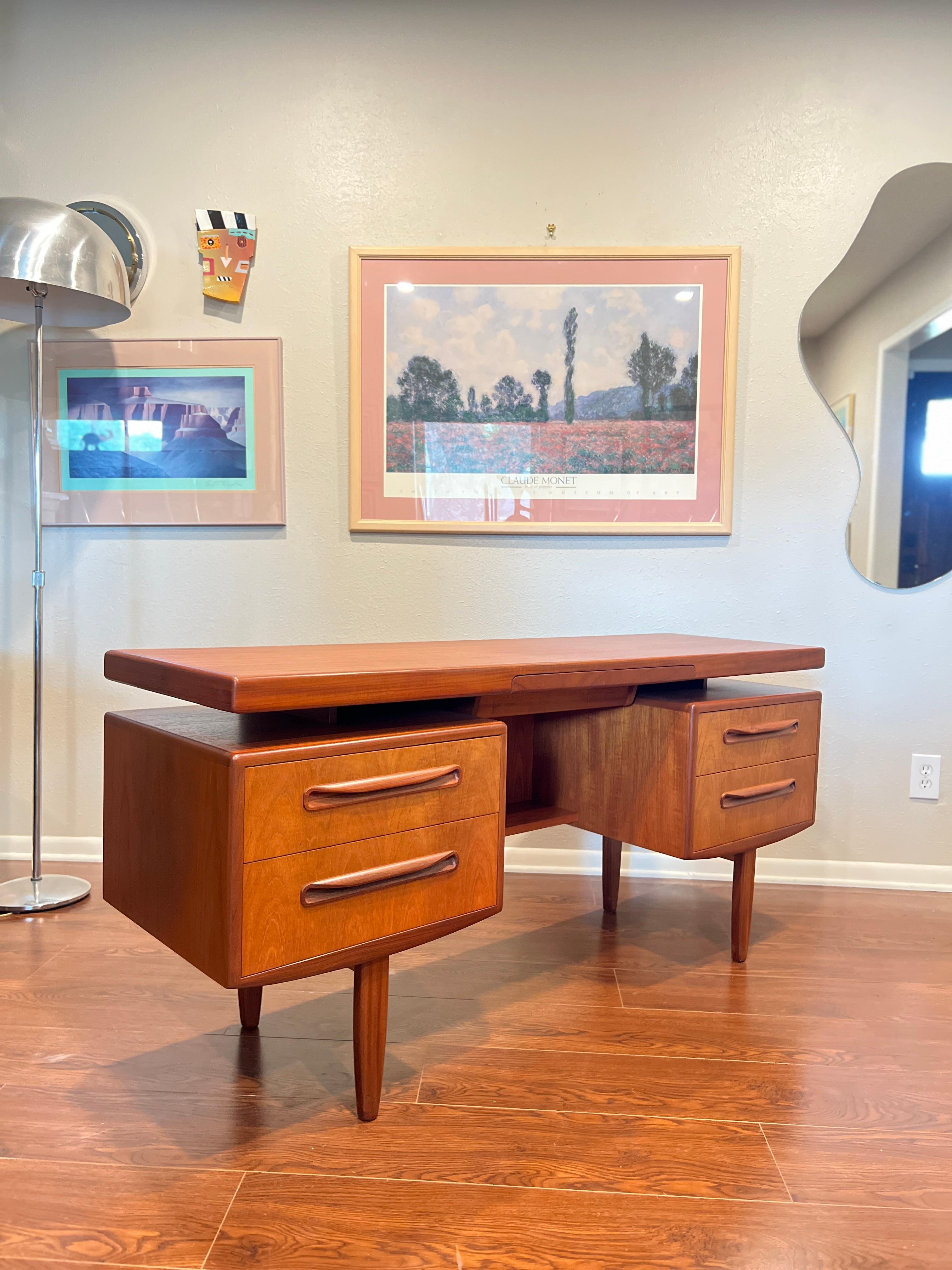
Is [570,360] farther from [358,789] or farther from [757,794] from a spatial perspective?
[358,789]

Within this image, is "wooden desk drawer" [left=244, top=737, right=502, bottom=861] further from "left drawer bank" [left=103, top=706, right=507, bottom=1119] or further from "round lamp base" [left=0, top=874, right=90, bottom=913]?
"round lamp base" [left=0, top=874, right=90, bottom=913]

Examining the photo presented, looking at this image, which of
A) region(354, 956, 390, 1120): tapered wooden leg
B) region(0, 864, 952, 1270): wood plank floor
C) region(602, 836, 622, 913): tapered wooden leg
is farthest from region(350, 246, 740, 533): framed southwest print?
region(354, 956, 390, 1120): tapered wooden leg

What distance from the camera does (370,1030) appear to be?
3.97ft

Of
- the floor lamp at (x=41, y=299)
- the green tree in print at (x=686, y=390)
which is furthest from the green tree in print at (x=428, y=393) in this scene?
the floor lamp at (x=41, y=299)

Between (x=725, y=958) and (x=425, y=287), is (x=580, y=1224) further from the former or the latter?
(x=425, y=287)

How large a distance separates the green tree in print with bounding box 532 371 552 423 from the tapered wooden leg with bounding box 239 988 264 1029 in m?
1.59

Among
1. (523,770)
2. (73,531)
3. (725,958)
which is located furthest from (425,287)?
(725,958)

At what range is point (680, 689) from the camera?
68.2 inches

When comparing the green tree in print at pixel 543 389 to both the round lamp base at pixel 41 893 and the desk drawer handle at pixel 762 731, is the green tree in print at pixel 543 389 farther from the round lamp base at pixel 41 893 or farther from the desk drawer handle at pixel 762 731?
the round lamp base at pixel 41 893

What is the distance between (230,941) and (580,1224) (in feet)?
1.81

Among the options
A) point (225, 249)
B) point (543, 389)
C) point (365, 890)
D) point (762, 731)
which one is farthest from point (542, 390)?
point (365, 890)

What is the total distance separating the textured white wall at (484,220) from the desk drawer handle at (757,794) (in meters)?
0.67

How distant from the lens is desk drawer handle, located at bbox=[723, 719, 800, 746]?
1.64 meters

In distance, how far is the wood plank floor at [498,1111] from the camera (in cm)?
102
